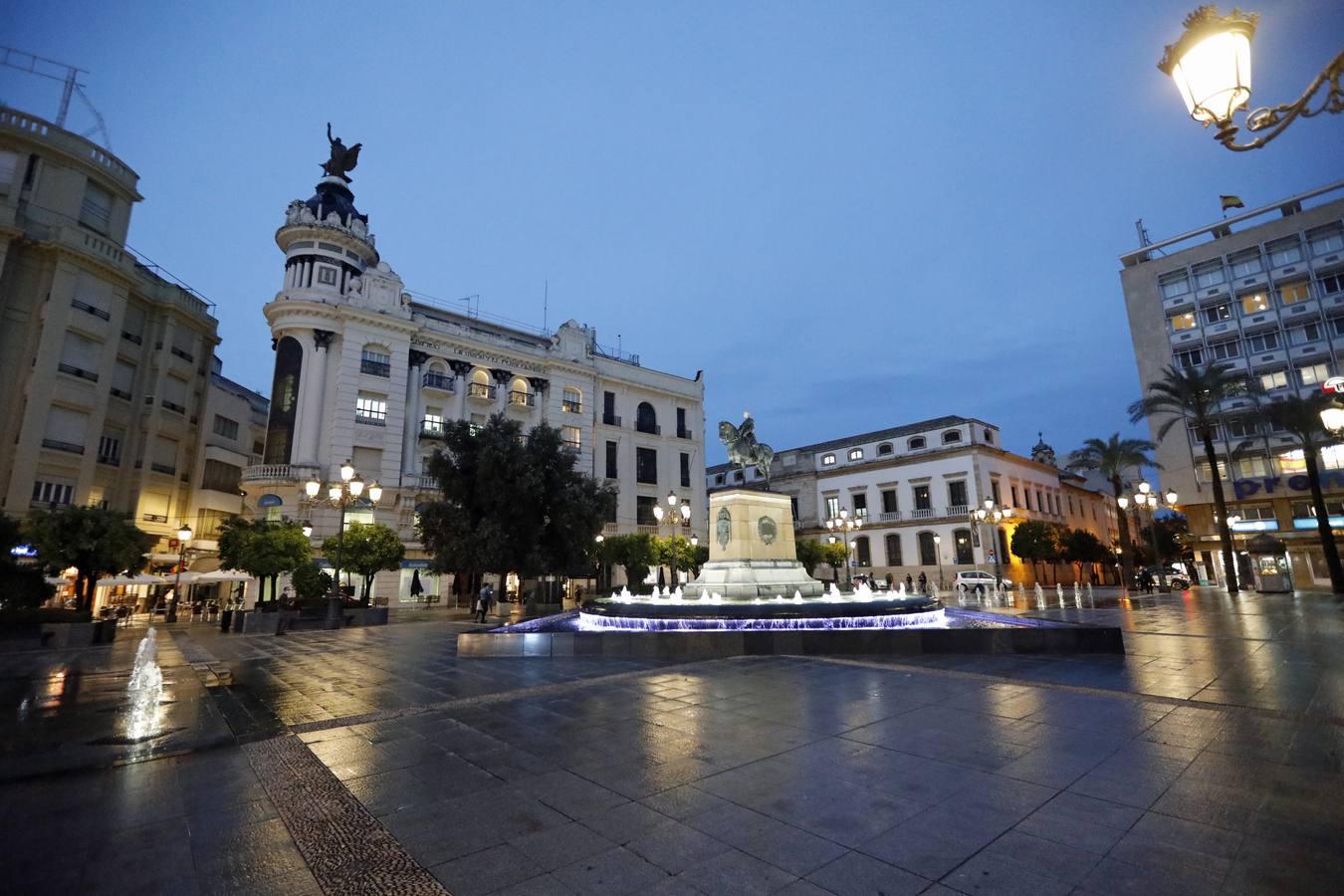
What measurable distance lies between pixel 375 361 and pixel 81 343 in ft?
43.7

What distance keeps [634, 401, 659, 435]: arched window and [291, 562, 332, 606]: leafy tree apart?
2626 cm

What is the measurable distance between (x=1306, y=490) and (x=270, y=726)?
53.1m

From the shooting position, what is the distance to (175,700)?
26.6 feet

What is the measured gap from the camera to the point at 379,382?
3566 cm

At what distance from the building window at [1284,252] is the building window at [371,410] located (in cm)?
5802

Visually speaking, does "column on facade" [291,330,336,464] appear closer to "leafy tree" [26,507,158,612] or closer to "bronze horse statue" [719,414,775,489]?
"leafy tree" [26,507,158,612]

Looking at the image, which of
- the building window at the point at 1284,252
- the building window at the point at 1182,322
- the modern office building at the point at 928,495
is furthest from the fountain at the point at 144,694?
the building window at the point at 1284,252

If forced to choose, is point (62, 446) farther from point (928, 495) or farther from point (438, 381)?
point (928, 495)

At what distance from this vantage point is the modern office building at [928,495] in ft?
147

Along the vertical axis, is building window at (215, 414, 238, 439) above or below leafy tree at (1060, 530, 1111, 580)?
above

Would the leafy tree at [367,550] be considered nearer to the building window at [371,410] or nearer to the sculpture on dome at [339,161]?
the building window at [371,410]

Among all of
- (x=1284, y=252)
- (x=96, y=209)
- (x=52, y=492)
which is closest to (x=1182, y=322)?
(x=1284, y=252)

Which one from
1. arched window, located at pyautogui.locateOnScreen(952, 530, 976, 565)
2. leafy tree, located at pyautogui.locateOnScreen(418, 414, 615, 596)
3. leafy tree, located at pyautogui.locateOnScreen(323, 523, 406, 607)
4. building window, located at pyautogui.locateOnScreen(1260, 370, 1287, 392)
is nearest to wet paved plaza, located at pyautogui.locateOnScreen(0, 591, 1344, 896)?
leafy tree, located at pyautogui.locateOnScreen(418, 414, 615, 596)

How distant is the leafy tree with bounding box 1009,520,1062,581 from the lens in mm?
43156
